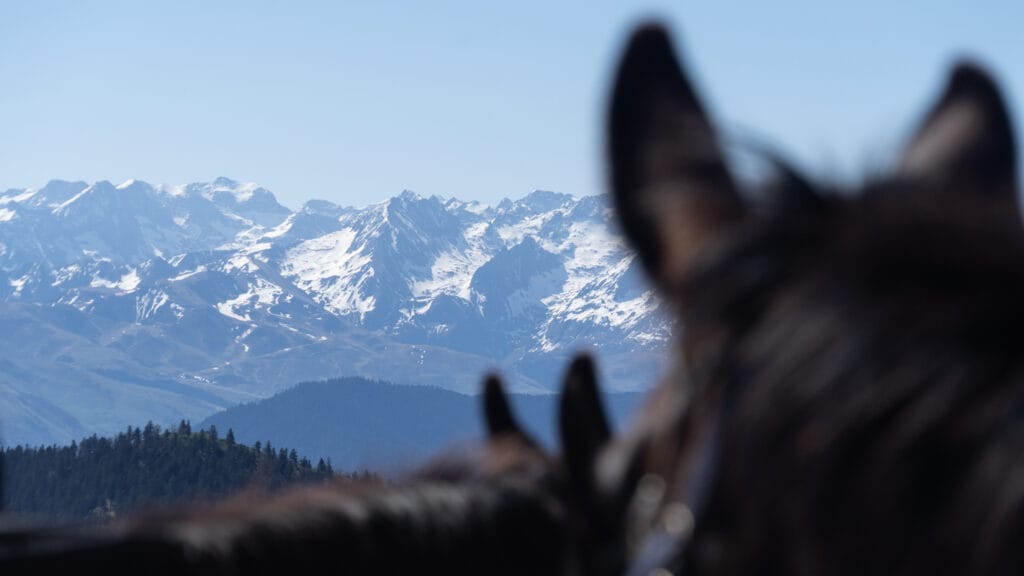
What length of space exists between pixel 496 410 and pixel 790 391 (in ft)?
3.68

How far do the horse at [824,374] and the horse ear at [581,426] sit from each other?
15 cm

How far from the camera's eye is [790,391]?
3.20 ft

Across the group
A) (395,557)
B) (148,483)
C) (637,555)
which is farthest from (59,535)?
(148,483)

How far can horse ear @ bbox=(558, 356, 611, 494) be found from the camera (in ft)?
4.87

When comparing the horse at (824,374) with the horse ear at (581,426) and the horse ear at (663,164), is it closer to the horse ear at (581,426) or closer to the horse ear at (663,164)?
the horse ear at (663,164)

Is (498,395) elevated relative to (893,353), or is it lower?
elevated

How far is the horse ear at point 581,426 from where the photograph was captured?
1.49 meters

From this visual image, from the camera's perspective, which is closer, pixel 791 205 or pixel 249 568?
pixel 791 205

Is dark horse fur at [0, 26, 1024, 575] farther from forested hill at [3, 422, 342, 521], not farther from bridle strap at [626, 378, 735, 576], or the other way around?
forested hill at [3, 422, 342, 521]

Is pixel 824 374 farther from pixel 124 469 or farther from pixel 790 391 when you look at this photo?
pixel 124 469

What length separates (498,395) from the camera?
208 cm

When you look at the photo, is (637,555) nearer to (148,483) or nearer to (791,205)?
(791,205)

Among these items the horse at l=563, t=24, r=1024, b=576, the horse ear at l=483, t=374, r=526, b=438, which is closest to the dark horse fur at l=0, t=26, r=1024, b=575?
the horse at l=563, t=24, r=1024, b=576

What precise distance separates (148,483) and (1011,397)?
122ft
